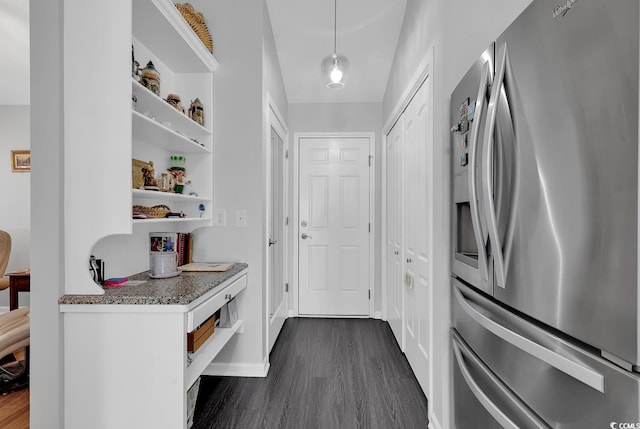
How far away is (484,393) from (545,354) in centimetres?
40

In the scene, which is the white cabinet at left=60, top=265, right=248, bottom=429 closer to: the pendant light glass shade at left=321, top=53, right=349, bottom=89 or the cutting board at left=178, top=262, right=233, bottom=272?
the cutting board at left=178, top=262, right=233, bottom=272

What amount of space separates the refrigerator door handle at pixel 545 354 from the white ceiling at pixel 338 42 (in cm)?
262

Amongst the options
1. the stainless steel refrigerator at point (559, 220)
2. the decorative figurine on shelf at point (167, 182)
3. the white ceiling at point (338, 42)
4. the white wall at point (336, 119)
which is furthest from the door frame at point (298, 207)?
the stainless steel refrigerator at point (559, 220)

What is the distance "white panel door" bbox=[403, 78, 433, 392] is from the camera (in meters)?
Result: 2.15

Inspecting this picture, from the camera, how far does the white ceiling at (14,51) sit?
242 cm

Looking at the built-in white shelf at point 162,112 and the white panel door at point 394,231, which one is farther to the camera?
the white panel door at point 394,231

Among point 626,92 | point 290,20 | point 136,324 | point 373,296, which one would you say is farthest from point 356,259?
point 626,92

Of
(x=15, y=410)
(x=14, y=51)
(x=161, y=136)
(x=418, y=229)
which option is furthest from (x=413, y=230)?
(x=14, y=51)

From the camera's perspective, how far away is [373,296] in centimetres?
393

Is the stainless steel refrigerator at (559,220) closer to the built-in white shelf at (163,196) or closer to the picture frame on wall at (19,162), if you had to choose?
the built-in white shelf at (163,196)

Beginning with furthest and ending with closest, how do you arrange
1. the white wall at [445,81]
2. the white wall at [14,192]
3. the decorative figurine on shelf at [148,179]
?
the white wall at [14,192], the decorative figurine on shelf at [148,179], the white wall at [445,81]

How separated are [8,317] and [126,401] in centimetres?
145

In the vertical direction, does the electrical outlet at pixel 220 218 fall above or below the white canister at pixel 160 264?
above

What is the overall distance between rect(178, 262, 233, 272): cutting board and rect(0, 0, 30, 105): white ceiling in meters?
2.11
